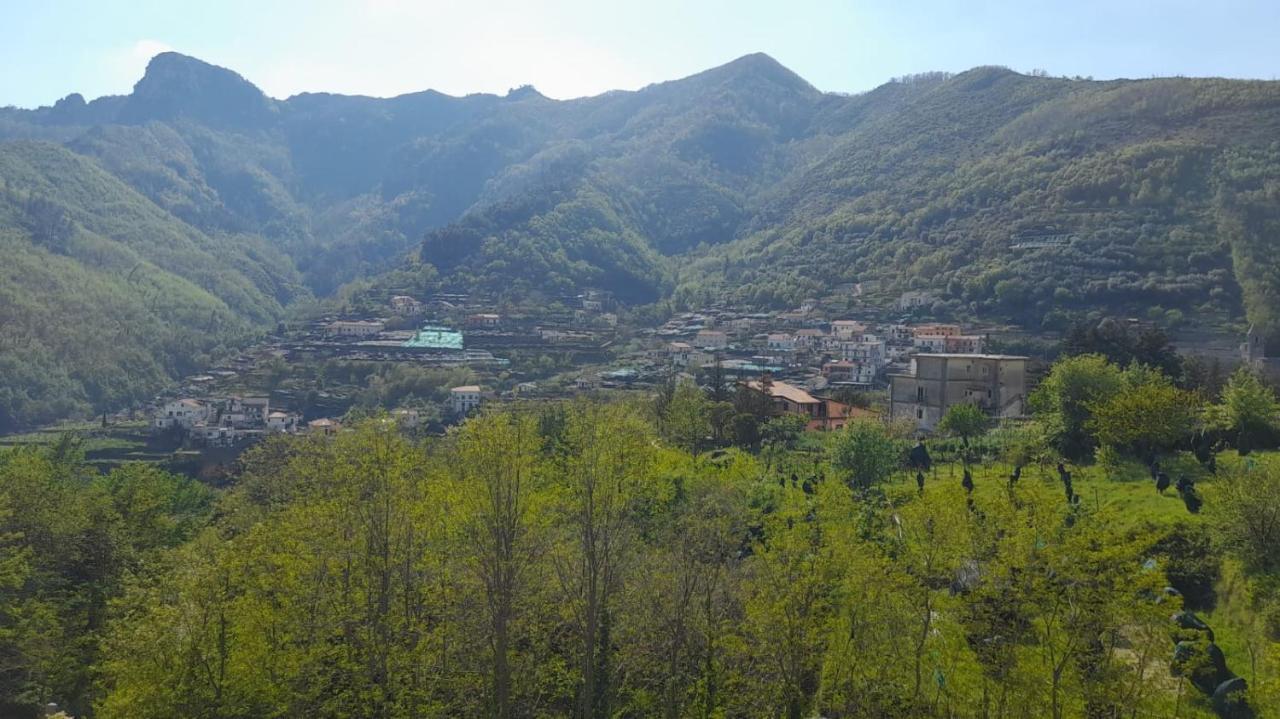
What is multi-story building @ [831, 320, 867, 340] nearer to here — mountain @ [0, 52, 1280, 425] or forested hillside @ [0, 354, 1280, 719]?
mountain @ [0, 52, 1280, 425]

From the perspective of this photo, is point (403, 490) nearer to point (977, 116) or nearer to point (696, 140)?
point (977, 116)

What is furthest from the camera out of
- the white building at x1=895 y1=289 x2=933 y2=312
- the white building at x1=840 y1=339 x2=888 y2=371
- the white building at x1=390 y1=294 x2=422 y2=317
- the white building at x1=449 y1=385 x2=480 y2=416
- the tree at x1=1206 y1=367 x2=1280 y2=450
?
the white building at x1=390 y1=294 x2=422 y2=317

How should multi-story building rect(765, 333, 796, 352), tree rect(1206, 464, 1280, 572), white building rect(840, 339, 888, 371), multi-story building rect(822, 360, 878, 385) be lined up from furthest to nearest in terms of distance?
multi-story building rect(765, 333, 796, 352)
white building rect(840, 339, 888, 371)
multi-story building rect(822, 360, 878, 385)
tree rect(1206, 464, 1280, 572)

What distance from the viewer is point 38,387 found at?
3590 inches

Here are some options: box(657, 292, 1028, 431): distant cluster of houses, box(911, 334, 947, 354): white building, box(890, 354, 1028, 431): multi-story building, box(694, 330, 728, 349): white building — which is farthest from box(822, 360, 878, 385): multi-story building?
box(890, 354, 1028, 431): multi-story building

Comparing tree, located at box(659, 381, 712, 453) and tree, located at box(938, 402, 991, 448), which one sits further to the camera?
tree, located at box(659, 381, 712, 453)

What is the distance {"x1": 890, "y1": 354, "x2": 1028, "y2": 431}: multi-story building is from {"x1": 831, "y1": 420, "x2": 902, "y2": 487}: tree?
14562 mm

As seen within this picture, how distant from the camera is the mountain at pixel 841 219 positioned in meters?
82.2

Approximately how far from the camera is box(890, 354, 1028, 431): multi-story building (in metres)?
44.2

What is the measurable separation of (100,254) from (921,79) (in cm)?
17603

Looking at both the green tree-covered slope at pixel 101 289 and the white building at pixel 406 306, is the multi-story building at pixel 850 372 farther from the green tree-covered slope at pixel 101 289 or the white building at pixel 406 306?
the green tree-covered slope at pixel 101 289

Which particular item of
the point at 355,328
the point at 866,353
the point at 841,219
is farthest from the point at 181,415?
the point at 841,219

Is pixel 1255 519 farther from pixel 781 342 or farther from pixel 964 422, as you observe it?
pixel 781 342

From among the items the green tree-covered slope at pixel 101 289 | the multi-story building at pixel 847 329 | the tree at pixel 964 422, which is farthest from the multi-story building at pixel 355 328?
the tree at pixel 964 422
